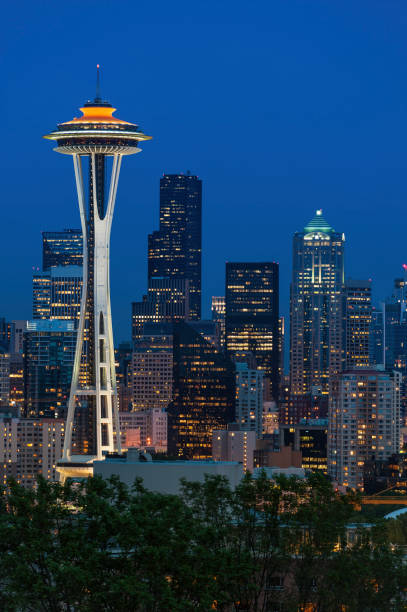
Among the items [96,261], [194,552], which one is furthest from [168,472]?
[96,261]

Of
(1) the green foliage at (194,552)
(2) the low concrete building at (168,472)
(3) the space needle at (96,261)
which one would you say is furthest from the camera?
(3) the space needle at (96,261)

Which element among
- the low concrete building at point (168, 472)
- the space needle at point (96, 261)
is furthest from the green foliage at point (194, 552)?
the space needle at point (96, 261)

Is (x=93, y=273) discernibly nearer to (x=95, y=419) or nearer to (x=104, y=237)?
(x=104, y=237)

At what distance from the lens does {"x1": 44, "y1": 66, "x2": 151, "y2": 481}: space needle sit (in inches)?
6732

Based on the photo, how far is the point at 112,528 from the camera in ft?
171

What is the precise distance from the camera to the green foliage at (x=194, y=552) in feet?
167

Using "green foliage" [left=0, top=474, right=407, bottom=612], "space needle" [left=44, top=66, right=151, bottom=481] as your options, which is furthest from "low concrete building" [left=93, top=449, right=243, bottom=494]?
"space needle" [left=44, top=66, right=151, bottom=481]

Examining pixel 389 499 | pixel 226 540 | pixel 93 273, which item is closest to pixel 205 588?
pixel 226 540

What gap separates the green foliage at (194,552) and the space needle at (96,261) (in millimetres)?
109631

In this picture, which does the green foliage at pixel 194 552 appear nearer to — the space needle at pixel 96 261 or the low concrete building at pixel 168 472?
the low concrete building at pixel 168 472

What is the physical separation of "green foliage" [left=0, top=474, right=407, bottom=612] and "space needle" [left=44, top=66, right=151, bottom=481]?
4316 inches

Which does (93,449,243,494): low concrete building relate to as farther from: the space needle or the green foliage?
the space needle

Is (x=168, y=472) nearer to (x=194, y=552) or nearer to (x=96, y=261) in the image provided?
(x=194, y=552)

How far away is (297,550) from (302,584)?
1197mm
